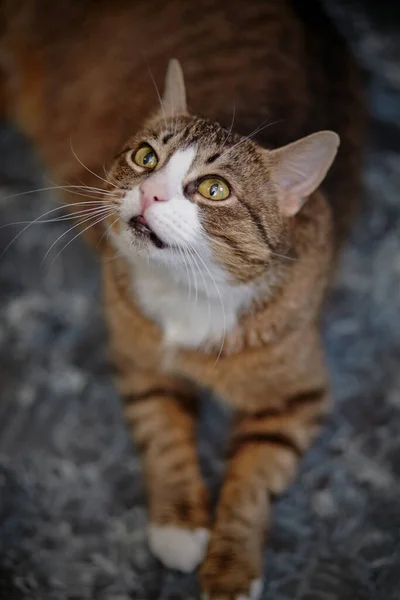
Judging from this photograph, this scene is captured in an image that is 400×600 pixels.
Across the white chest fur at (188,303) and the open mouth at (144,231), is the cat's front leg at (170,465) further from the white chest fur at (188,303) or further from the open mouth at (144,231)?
the open mouth at (144,231)

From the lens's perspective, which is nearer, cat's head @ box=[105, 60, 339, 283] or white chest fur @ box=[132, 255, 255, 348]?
cat's head @ box=[105, 60, 339, 283]

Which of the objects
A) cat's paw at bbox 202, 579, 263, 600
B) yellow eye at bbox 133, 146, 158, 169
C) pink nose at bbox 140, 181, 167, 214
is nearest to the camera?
pink nose at bbox 140, 181, 167, 214

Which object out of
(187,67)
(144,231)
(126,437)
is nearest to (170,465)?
(126,437)

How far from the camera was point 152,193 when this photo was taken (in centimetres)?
113

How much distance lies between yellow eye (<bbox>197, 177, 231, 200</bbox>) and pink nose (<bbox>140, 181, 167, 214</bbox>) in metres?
0.08

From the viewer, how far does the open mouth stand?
1173 mm

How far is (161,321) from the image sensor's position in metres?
1.47

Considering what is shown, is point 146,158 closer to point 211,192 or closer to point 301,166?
point 211,192

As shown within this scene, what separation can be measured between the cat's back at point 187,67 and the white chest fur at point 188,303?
1.21ft

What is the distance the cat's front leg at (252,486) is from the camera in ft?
4.58

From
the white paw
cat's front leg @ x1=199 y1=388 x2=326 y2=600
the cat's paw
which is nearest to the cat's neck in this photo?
cat's front leg @ x1=199 y1=388 x2=326 y2=600

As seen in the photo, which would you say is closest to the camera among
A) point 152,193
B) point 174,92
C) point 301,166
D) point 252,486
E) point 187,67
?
point 152,193

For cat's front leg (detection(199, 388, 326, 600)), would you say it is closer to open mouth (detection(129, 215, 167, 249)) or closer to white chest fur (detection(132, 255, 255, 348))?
white chest fur (detection(132, 255, 255, 348))

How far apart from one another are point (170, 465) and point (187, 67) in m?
0.97
